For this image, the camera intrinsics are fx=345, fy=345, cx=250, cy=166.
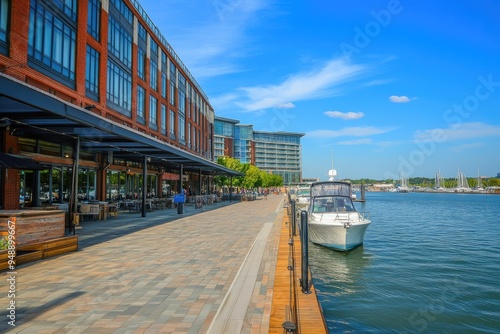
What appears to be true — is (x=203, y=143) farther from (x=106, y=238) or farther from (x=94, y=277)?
(x=94, y=277)

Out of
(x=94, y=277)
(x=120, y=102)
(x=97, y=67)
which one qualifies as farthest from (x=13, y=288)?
(x=120, y=102)

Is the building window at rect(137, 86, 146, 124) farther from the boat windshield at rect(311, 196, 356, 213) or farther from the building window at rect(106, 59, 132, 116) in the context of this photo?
the boat windshield at rect(311, 196, 356, 213)

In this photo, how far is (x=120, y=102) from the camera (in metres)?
27.3

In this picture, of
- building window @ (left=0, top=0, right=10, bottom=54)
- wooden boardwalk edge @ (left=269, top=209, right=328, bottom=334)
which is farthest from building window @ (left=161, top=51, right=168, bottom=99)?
wooden boardwalk edge @ (left=269, top=209, right=328, bottom=334)

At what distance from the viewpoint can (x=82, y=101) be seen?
2148 cm

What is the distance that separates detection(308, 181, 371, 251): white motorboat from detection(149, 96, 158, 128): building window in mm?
22369

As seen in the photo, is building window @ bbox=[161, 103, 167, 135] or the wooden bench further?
building window @ bbox=[161, 103, 167, 135]

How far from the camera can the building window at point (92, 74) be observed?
22281mm

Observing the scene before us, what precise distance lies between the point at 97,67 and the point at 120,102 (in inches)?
162

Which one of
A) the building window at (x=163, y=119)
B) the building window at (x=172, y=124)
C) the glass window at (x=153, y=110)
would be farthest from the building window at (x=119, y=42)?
the building window at (x=172, y=124)

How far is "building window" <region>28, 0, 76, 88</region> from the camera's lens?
55.3ft

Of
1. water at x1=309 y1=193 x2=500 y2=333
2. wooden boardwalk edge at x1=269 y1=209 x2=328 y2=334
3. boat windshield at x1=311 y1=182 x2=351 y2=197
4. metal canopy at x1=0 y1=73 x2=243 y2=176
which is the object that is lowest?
water at x1=309 y1=193 x2=500 y2=333

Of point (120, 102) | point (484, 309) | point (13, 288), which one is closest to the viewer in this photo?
point (13, 288)

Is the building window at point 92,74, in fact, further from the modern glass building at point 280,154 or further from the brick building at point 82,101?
Answer: the modern glass building at point 280,154
